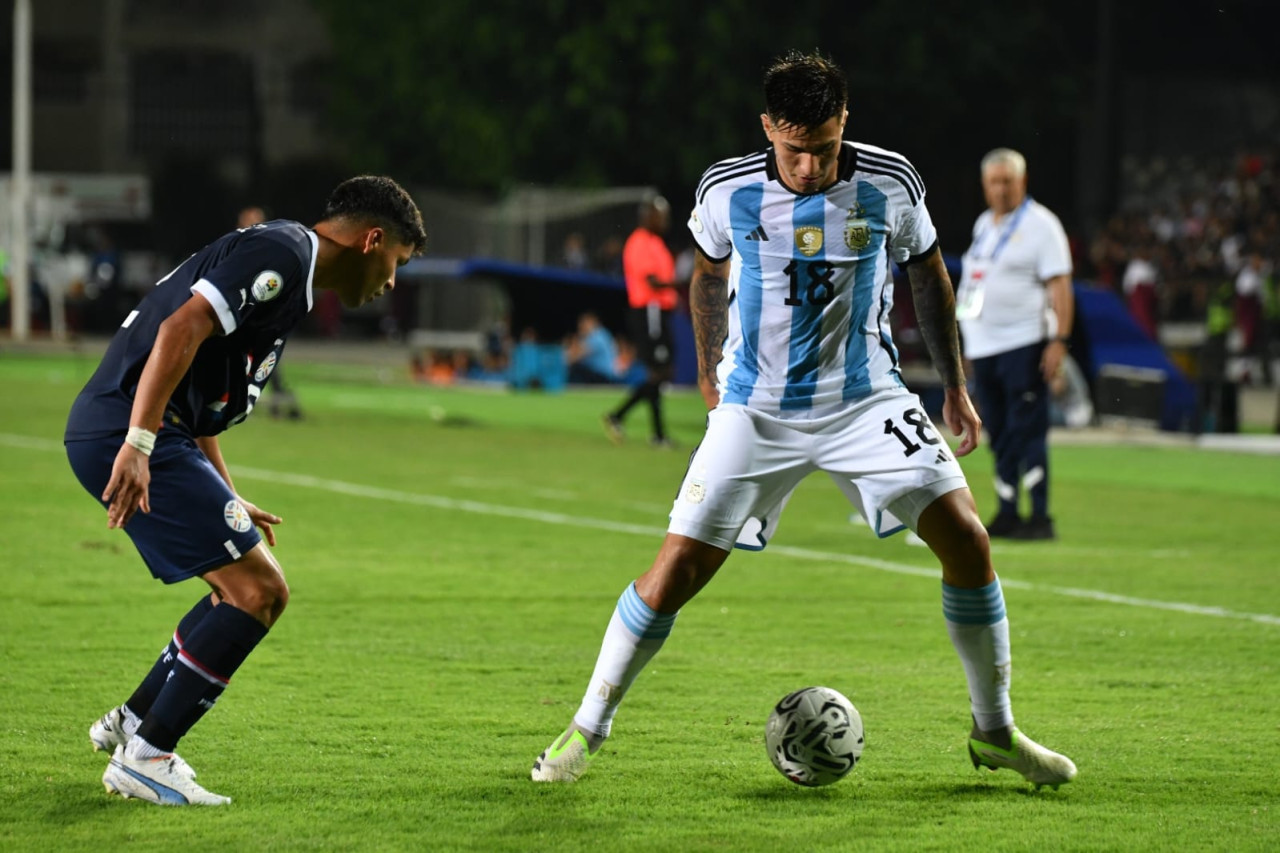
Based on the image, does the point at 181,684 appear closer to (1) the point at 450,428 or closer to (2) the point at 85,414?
(2) the point at 85,414

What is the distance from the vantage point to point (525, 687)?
7.23 m

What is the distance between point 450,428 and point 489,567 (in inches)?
392

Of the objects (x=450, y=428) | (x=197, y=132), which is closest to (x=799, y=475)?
(x=450, y=428)

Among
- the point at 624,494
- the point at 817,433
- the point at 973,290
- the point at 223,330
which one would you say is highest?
the point at 223,330

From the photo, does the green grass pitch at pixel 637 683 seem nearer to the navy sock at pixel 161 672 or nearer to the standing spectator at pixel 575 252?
the navy sock at pixel 161 672

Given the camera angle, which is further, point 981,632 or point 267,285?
point 981,632

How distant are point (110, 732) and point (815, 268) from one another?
2.53 metres

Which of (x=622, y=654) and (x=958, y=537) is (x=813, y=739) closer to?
(x=622, y=654)

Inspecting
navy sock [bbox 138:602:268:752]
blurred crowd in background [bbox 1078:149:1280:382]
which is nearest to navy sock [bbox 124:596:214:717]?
navy sock [bbox 138:602:268:752]

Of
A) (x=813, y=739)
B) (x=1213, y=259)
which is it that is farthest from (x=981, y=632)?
(x=1213, y=259)

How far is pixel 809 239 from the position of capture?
568cm

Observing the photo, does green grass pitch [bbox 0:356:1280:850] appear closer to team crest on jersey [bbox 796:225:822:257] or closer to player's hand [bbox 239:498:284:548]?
player's hand [bbox 239:498:284:548]

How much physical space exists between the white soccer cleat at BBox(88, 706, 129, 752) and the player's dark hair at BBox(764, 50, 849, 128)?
2.63 m

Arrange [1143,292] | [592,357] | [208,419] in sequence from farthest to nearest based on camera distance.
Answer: [1143,292] < [592,357] < [208,419]
